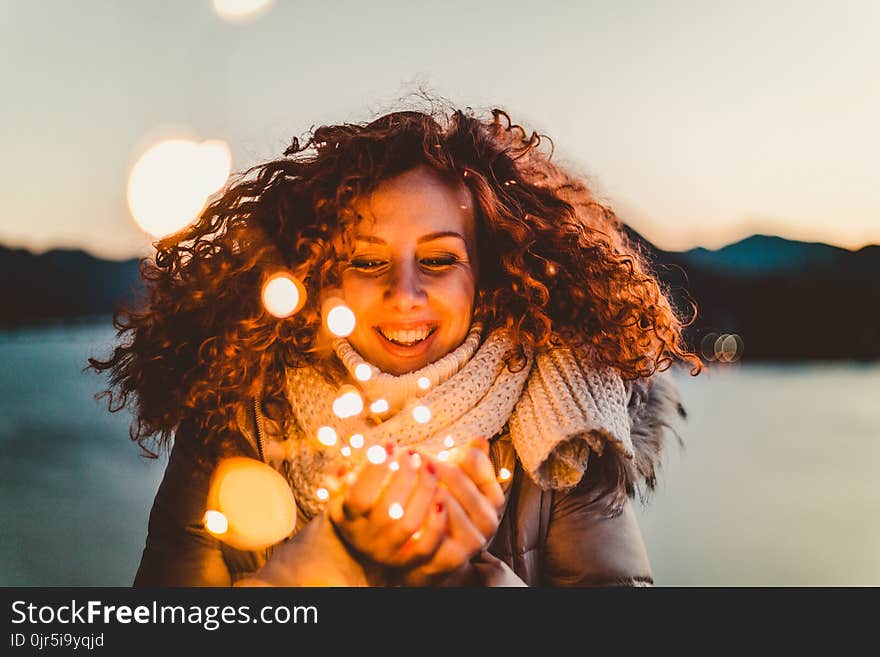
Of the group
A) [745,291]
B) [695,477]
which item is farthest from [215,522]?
[745,291]

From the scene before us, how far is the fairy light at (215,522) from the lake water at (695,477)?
0.41 meters

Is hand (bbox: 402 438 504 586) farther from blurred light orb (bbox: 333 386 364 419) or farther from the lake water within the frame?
the lake water

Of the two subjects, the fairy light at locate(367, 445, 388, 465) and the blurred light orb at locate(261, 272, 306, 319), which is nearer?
the fairy light at locate(367, 445, 388, 465)

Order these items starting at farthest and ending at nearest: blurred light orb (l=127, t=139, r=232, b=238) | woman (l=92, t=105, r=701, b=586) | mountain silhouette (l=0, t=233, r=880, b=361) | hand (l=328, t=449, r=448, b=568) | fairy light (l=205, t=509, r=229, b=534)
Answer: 1. mountain silhouette (l=0, t=233, r=880, b=361)
2. blurred light orb (l=127, t=139, r=232, b=238)
3. fairy light (l=205, t=509, r=229, b=534)
4. woman (l=92, t=105, r=701, b=586)
5. hand (l=328, t=449, r=448, b=568)

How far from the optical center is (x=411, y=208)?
1.50 m

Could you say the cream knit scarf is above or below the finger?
above

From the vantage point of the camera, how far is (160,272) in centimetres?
167

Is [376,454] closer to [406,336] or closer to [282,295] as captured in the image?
[406,336]

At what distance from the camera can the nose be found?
146 cm

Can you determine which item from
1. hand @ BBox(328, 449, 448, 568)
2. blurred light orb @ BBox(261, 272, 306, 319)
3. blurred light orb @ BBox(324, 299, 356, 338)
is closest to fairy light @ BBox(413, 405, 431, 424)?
hand @ BBox(328, 449, 448, 568)

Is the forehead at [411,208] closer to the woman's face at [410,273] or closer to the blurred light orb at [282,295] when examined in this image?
the woman's face at [410,273]

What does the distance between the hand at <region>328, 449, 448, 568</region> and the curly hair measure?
1.12ft

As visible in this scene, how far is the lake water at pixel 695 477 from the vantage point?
5.99 feet

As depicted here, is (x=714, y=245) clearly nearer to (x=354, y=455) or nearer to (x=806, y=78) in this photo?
(x=806, y=78)
